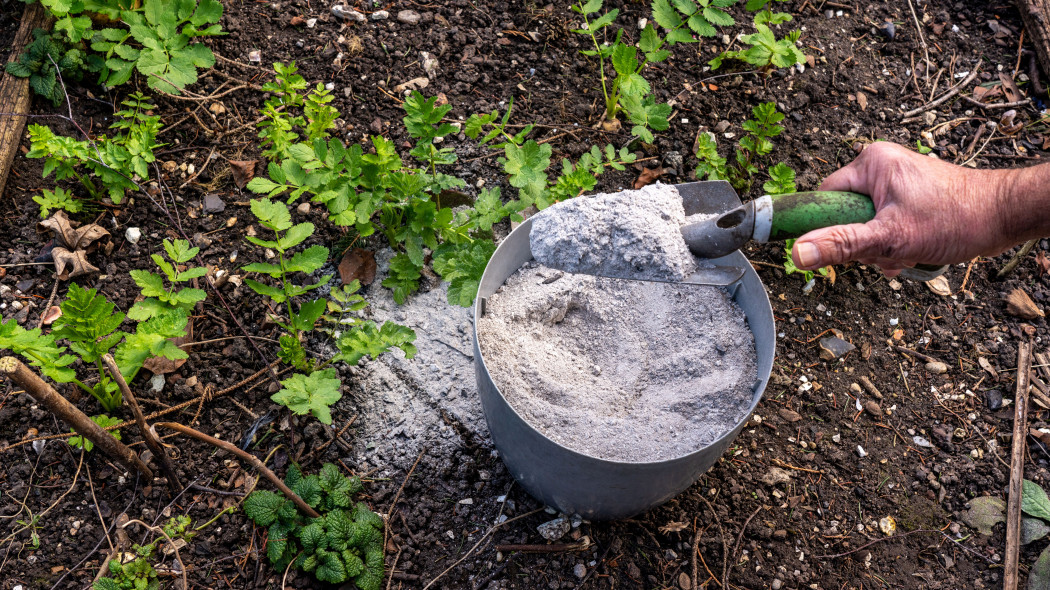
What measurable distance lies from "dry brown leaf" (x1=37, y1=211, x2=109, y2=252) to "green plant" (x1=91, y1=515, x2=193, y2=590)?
1215mm

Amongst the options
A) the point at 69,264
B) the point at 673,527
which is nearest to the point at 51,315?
the point at 69,264

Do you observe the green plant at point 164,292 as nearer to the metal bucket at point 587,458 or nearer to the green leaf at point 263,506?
the green leaf at point 263,506

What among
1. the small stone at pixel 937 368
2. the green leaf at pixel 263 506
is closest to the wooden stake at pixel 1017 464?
the small stone at pixel 937 368

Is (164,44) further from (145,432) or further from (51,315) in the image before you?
(145,432)

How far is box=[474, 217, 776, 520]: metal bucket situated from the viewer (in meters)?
1.85

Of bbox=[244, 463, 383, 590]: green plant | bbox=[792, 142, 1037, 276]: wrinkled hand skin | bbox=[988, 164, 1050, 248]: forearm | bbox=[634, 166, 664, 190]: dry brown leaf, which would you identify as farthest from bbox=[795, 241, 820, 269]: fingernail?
bbox=[244, 463, 383, 590]: green plant

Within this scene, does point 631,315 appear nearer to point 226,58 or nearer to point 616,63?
point 616,63

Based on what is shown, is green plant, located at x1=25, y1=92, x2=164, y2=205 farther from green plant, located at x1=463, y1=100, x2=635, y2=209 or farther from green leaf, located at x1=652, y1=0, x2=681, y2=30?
green leaf, located at x1=652, y1=0, x2=681, y2=30

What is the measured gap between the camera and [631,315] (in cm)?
229

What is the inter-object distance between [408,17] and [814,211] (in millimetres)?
2292

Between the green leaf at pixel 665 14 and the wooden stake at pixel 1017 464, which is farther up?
the green leaf at pixel 665 14

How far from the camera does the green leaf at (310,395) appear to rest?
2.04m

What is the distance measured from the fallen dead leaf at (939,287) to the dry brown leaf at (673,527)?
5.04 feet

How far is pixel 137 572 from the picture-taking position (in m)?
2.05
